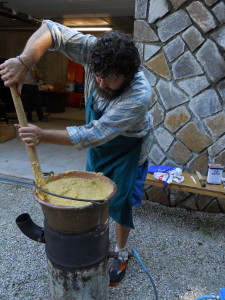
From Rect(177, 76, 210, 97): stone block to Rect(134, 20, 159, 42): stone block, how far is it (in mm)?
561

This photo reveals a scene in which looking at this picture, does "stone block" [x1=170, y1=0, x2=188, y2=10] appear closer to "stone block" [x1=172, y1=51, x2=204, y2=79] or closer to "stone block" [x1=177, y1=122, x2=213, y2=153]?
"stone block" [x1=172, y1=51, x2=204, y2=79]

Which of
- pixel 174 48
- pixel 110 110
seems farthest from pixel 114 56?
pixel 174 48

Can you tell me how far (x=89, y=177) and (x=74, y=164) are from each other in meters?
2.71

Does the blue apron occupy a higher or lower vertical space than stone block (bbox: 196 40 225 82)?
lower

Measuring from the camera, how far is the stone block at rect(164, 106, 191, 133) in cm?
299

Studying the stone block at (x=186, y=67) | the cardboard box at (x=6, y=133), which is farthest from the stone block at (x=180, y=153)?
the cardboard box at (x=6, y=133)

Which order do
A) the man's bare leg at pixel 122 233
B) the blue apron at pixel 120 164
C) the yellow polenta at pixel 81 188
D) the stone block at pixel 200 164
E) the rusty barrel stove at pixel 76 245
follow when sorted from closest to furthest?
the rusty barrel stove at pixel 76 245
the yellow polenta at pixel 81 188
the blue apron at pixel 120 164
the man's bare leg at pixel 122 233
the stone block at pixel 200 164

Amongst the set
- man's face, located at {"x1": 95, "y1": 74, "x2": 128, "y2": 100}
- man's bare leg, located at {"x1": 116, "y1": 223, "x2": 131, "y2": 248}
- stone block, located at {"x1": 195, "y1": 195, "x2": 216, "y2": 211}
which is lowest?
stone block, located at {"x1": 195, "y1": 195, "x2": 216, "y2": 211}

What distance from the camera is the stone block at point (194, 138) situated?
2.98 metres

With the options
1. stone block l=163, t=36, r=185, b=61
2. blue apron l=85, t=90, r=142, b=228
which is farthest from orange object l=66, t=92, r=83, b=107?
blue apron l=85, t=90, r=142, b=228

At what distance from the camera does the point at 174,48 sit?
2.83m

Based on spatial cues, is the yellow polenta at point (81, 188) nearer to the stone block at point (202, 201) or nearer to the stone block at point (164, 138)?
the stone block at point (164, 138)

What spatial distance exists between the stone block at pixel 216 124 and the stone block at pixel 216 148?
69 mm

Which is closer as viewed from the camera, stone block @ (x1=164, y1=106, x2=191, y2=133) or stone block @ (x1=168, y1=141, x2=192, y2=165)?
stone block @ (x1=164, y1=106, x2=191, y2=133)
